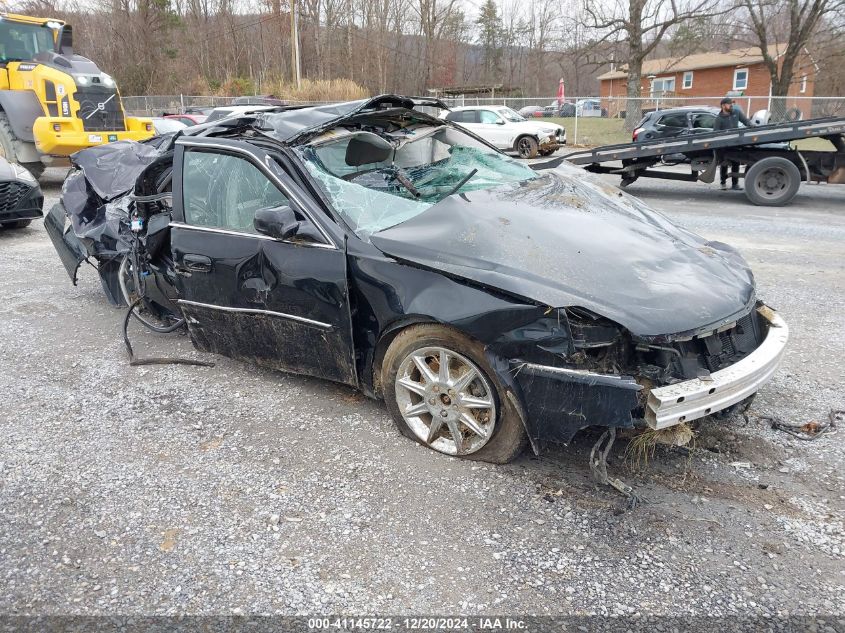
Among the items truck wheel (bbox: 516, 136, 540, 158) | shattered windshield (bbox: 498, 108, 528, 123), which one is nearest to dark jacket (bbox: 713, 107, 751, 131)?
truck wheel (bbox: 516, 136, 540, 158)

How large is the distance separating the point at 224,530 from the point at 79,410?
179cm

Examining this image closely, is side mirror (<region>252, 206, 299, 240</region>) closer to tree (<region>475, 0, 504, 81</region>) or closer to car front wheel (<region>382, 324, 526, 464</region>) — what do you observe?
car front wheel (<region>382, 324, 526, 464</region>)

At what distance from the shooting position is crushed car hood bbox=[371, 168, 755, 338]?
2.96 meters

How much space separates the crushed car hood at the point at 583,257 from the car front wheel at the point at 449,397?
14.9 inches

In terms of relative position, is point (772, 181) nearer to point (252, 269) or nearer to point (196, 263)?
point (252, 269)

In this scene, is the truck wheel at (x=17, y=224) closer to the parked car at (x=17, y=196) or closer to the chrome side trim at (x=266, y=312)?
the parked car at (x=17, y=196)

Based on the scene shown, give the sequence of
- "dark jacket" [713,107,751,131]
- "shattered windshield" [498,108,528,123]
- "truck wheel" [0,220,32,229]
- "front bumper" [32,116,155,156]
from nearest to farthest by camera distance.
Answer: "truck wheel" [0,220,32,229] < "front bumper" [32,116,155,156] < "dark jacket" [713,107,751,131] < "shattered windshield" [498,108,528,123]

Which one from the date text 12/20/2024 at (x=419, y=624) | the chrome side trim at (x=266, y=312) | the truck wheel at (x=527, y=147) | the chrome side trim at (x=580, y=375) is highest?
the truck wheel at (x=527, y=147)

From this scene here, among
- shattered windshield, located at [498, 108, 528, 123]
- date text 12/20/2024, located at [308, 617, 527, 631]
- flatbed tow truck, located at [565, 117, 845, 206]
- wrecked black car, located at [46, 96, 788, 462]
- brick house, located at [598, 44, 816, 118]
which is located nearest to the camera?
date text 12/20/2024, located at [308, 617, 527, 631]

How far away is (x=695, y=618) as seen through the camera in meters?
2.36

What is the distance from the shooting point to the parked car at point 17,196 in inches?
352

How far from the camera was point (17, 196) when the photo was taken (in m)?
9.09

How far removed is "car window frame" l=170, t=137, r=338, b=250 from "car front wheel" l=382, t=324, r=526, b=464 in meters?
0.75

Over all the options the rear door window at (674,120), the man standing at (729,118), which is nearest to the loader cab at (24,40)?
the man standing at (729,118)
